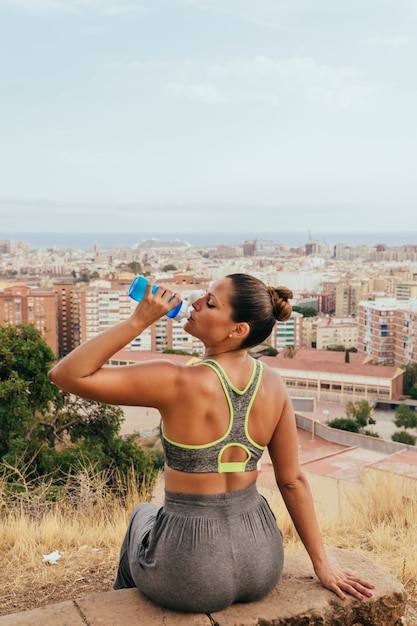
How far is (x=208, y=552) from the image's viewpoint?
113cm

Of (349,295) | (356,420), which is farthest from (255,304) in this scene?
(349,295)

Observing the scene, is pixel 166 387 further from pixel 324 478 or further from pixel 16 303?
pixel 16 303

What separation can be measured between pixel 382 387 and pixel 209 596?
24837 millimetres

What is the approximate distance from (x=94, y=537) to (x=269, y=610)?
960mm

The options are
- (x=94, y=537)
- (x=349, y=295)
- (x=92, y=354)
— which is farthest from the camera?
(x=349, y=295)

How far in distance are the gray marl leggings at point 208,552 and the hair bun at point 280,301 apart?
0.31 meters

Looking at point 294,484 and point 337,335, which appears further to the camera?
point 337,335

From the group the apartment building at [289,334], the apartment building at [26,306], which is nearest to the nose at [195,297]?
the apartment building at [26,306]

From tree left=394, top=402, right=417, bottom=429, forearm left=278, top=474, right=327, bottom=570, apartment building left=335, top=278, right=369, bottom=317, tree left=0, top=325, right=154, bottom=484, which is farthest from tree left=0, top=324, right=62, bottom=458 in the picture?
apartment building left=335, top=278, right=369, bottom=317

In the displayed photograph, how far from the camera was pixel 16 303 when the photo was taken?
3212cm

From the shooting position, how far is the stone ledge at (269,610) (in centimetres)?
117

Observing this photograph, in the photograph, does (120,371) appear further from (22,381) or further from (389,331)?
(389,331)

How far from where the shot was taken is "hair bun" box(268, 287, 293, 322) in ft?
3.86

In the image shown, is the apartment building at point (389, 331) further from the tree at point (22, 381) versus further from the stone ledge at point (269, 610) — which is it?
the stone ledge at point (269, 610)
